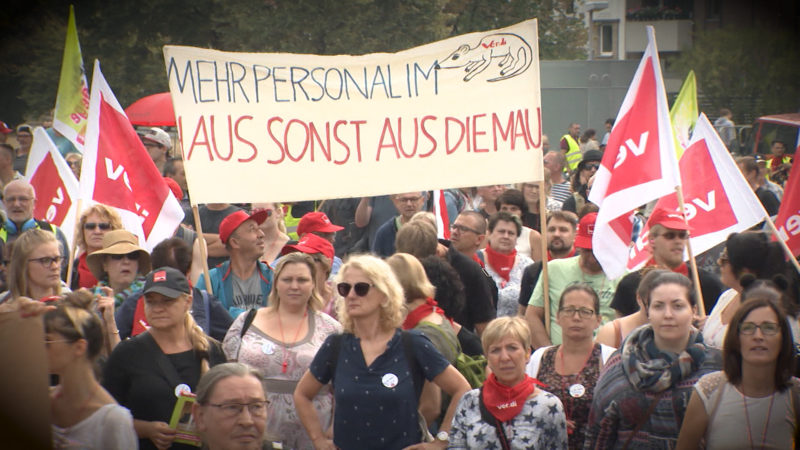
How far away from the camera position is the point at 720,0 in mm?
39625

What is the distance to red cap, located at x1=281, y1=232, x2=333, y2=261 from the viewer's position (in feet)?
22.8

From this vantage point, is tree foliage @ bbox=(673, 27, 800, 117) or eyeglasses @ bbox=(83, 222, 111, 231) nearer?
eyeglasses @ bbox=(83, 222, 111, 231)

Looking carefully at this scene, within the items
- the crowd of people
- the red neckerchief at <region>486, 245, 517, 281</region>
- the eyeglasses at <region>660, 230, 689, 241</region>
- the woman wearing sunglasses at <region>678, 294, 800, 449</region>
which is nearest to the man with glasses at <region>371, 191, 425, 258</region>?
the red neckerchief at <region>486, 245, 517, 281</region>

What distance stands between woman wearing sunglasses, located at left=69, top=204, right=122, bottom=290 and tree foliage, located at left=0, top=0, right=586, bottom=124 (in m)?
22.4

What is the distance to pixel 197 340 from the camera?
521 cm

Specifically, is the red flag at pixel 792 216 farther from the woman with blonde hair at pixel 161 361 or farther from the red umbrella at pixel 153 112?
the red umbrella at pixel 153 112

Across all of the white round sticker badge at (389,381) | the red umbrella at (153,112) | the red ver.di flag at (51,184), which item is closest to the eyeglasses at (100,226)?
the red ver.di flag at (51,184)

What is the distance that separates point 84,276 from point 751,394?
4513 millimetres

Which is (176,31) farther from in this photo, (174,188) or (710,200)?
(710,200)

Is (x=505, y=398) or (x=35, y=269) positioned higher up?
(x=35, y=269)

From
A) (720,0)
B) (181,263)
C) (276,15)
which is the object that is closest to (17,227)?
(181,263)

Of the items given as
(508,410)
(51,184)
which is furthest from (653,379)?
(51,184)

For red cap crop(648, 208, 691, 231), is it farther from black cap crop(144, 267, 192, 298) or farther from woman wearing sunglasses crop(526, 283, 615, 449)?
black cap crop(144, 267, 192, 298)

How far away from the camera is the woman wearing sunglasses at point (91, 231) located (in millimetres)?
7238
